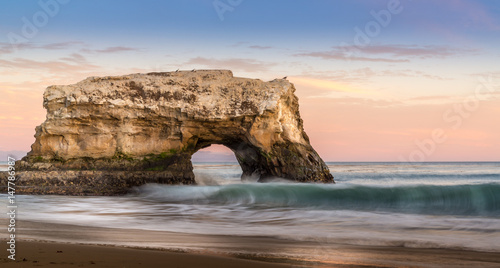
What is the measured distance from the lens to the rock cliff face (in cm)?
2180

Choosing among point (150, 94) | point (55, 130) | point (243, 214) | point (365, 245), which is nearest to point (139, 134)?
point (150, 94)

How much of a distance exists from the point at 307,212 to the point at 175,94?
10.4 metres

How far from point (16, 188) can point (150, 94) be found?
6.76m

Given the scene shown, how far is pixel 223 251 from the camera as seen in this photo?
7512mm

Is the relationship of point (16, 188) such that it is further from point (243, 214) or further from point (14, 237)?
point (14, 237)

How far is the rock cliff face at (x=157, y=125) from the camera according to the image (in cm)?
2180

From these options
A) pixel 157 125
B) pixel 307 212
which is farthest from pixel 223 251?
pixel 157 125

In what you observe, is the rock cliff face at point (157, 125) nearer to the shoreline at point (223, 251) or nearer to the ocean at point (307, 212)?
the ocean at point (307, 212)

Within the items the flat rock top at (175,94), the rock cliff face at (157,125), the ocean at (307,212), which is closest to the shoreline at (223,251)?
the ocean at (307,212)

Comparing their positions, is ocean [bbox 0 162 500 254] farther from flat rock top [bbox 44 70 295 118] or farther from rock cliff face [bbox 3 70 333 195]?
flat rock top [bbox 44 70 295 118]

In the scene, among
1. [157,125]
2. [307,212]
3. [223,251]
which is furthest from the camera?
[157,125]

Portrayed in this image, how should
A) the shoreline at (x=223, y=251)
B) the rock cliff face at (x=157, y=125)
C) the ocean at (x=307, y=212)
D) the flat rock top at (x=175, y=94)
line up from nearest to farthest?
the shoreline at (x=223, y=251) < the ocean at (x=307, y=212) < the rock cliff face at (x=157, y=125) < the flat rock top at (x=175, y=94)

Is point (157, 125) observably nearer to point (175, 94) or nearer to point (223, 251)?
point (175, 94)

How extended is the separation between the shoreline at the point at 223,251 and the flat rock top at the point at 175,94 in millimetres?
12606
